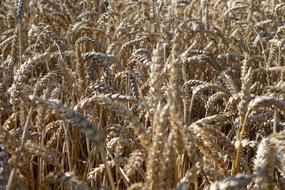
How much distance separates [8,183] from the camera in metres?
0.89

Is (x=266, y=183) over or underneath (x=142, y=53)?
underneath

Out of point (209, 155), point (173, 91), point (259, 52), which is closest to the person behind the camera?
point (173, 91)

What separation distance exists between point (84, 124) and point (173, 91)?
0.70ft

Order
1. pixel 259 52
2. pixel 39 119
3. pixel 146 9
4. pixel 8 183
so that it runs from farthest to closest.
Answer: pixel 146 9 → pixel 259 52 → pixel 39 119 → pixel 8 183

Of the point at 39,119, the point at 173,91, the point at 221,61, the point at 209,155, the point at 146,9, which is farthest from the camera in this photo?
the point at 146,9

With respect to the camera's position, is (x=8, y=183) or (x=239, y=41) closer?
(x=8, y=183)

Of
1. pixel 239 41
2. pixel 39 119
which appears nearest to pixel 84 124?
pixel 39 119

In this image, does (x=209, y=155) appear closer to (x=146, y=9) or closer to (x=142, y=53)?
(x=142, y=53)

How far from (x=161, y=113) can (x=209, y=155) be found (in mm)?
346

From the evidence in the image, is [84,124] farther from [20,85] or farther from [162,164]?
[20,85]

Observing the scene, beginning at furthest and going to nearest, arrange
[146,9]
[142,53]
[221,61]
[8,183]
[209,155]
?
1. [146,9]
2. [221,61]
3. [142,53]
4. [209,155]
5. [8,183]

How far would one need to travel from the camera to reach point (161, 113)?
93cm

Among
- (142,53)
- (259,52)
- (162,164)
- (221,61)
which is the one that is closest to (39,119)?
(162,164)

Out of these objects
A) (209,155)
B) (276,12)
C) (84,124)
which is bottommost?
(209,155)
